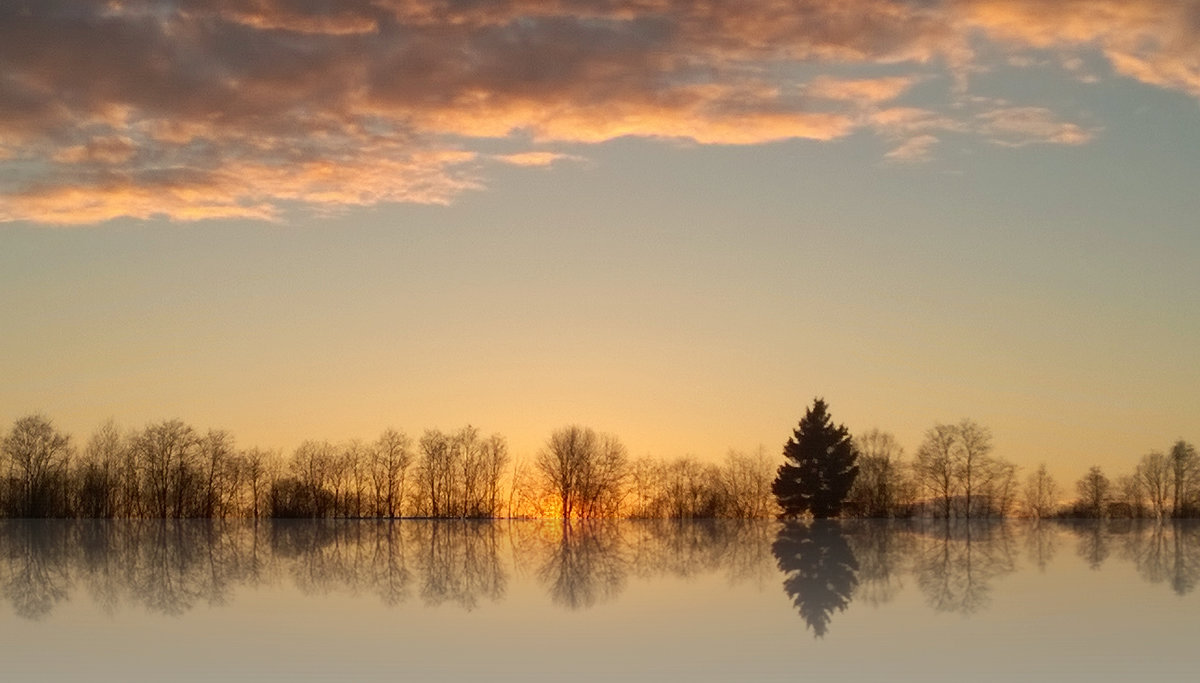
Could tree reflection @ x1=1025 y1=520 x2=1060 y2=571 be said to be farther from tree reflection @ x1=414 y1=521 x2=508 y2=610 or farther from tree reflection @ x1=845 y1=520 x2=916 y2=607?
tree reflection @ x1=414 y1=521 x2=508 y2=610

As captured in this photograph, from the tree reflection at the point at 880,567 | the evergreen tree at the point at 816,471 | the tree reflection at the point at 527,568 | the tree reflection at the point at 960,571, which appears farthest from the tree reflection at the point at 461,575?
the evergreen tree at the point at 816,471

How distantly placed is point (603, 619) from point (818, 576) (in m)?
7.57

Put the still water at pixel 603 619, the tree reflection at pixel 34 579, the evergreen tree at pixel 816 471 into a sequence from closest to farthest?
1. the still water at pixel 603 619
2. the tree reflection at pixel 34 579
3. the evergreen tree at pixel 816 471

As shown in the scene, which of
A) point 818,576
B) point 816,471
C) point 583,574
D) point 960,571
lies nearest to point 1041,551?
point 960,571

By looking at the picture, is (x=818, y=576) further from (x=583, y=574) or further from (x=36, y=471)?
(x=36, y=471)

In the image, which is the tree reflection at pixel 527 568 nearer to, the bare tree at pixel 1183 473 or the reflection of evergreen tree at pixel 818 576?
the reflection of evergreen tree at pixel 818 576

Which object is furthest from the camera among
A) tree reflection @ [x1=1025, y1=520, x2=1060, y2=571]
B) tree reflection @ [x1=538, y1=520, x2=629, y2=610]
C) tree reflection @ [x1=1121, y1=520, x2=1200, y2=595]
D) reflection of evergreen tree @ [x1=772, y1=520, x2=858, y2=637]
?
tree reflection @ [x1=1025, y1=520, x2=1060, y2=571]

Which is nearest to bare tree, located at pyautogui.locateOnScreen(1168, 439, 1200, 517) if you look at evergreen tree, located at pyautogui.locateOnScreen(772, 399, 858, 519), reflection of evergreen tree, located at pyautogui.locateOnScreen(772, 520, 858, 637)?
evergreen tree, located at pyautogui.locateOnScreen(772, 399, 858, 519)

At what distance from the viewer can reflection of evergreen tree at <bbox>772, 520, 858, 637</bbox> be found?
16897 millimetres

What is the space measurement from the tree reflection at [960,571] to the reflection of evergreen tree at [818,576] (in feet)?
4.67

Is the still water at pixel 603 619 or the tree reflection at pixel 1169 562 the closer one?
the still water at pixel 603 619

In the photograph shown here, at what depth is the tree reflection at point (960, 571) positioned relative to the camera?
60.7 ft

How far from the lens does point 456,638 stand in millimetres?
14461

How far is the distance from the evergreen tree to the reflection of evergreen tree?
1191 inches
